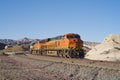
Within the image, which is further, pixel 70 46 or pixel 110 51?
pixel 70 46

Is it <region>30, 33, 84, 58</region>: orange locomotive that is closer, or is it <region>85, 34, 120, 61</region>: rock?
<region>85, 34, 120, 61</region>: rock

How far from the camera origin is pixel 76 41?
33.3 metres

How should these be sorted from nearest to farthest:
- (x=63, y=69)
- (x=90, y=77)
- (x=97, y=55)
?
(x=90, y=77), (x=63, y=69), (x=97, y=55)

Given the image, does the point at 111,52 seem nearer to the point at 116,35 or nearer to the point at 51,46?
the point at 116,35

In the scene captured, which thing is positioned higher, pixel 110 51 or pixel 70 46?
pixel 70 46

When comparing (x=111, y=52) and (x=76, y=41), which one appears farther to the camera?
(x=76, y=41)

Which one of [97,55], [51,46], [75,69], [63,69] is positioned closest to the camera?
[75,69]

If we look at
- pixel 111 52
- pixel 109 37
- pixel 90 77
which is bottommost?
pixel 90 77

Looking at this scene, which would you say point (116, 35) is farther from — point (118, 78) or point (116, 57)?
point (118, 78)

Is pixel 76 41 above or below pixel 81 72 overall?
above

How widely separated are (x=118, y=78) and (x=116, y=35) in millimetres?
19815

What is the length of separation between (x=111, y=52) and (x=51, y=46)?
1335 centimetres

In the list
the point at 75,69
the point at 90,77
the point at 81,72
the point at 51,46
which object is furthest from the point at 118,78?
the point at 51,46

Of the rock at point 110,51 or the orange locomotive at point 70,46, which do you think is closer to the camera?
the rock at point 110,51
